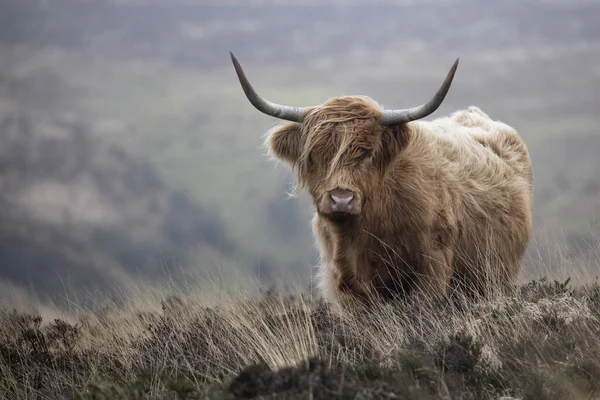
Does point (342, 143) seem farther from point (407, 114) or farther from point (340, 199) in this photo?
point (407, 114)

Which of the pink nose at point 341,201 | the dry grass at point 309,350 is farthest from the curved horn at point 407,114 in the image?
the dry grass at point 309,350

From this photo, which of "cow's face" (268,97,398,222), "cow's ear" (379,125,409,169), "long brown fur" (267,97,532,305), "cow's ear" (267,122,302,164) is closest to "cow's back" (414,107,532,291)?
"long brown fur" (267,97,532,305)

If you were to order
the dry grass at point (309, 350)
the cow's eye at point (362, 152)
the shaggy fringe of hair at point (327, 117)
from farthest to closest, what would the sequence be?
1. the shaggy fringe of hair at point (327, 117)
2. the cow's eye at point (362, 152)
3. the dry grass at point (309, 350)

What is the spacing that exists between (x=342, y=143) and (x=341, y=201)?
545mm

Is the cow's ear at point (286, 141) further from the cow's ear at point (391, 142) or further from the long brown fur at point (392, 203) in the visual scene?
the cow's ear at point (391, 142)

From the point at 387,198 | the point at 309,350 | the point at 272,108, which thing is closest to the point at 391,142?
the point at 387,198

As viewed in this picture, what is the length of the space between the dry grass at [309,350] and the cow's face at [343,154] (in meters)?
0.92

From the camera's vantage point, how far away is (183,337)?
674 cm

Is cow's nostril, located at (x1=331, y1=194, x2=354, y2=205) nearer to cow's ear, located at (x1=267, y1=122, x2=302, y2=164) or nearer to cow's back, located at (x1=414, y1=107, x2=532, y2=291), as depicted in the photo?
cow's ear, located at (x1=267, y1=122, x2=302, y2=164)

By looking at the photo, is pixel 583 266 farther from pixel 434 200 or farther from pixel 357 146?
pixel 357 146

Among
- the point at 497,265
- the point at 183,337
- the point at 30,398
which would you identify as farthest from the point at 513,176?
the point at 30,398

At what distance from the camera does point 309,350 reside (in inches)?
226

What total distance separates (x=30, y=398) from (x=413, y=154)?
378 centimetres

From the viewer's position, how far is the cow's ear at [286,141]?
283 inches
